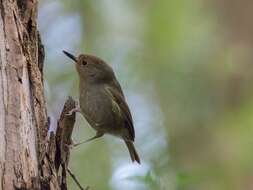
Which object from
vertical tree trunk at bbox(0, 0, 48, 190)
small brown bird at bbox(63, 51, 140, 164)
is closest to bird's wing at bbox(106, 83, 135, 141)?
small brown bird at bbox(63, 51, 140, 164)

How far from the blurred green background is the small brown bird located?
296 millimetres

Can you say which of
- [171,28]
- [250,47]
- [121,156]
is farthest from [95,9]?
[250,47]

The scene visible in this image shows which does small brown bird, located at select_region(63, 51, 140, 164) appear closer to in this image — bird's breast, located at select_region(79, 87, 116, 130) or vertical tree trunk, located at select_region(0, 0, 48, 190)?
bird's breast, located at select_region(79, 87, 116, 130)

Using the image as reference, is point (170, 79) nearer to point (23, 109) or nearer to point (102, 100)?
point (102, 100)

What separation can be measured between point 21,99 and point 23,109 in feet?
0.16

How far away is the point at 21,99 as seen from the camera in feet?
9.46

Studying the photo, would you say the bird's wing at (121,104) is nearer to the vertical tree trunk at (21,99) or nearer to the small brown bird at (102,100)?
the small brown bird at (102,100)

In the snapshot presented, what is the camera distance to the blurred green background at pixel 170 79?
5.39 metres

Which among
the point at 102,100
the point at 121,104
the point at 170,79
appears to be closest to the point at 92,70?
the point at 102,100

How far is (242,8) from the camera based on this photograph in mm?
5863

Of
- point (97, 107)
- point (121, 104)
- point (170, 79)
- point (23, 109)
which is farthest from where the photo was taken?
point (170, 79)

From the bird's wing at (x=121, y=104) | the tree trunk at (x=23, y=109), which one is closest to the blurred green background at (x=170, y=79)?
the bird's wing at (x=121, y=104)

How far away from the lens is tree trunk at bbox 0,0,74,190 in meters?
2.69

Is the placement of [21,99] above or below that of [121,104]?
above
